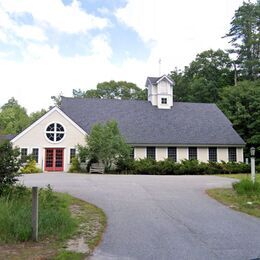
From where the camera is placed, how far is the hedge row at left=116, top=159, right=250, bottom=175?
26625mm

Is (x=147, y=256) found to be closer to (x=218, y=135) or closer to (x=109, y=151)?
(x=109, y=151)

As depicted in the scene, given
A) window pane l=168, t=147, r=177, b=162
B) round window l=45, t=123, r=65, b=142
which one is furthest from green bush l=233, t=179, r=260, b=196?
round window l=45, t=123, r=65, b=142

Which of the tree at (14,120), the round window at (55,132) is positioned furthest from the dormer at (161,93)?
the tree at (14,120)

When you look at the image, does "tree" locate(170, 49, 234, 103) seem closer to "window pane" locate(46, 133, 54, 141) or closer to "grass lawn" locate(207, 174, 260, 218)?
"window pane" locate(46, 133, 54, 141)

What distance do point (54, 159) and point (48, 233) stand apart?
22817 mm

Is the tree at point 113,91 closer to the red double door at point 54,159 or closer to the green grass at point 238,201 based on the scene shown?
the red double door at point 54,159

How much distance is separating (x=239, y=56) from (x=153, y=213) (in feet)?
156

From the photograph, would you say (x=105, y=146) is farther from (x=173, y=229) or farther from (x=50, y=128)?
(x=173, y=229)

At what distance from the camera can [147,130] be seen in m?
32.1

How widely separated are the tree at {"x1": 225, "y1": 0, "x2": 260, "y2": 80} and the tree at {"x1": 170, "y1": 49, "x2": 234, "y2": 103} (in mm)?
1975

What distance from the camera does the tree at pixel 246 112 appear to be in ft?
111

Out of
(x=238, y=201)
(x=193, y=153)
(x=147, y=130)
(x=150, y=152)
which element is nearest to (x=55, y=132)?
(x=147, y=130)

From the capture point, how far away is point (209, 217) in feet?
29.6

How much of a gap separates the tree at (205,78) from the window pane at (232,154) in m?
17.6
